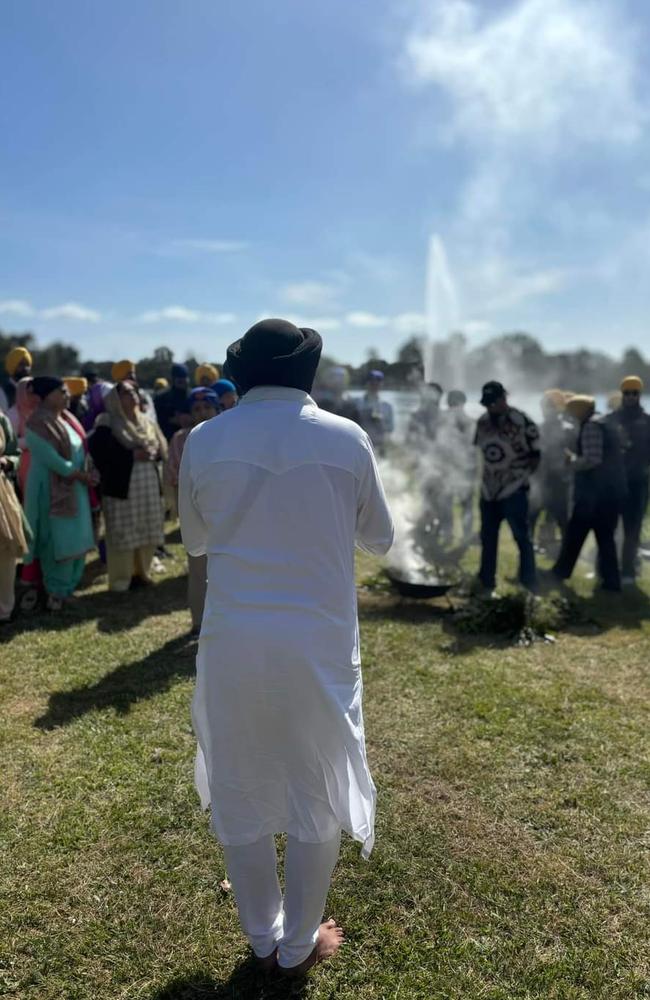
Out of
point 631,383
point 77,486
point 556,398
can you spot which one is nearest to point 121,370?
point 77,486

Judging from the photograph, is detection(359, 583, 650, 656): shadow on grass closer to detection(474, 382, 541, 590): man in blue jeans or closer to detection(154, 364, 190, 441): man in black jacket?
detection(474, 382, 541, 590): man in blue jeans

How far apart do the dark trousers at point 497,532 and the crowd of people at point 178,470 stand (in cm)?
1

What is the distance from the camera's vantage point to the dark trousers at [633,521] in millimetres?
7410

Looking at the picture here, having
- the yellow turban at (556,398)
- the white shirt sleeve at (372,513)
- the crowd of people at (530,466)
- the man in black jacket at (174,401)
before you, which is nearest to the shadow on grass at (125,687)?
the white shirt sleeve at (372,513)

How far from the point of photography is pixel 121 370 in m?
7.59

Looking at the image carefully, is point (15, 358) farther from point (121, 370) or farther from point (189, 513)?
point (189, 513)

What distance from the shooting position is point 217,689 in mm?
1949

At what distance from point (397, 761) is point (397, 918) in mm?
1090

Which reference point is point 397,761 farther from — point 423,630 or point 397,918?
point 423,630

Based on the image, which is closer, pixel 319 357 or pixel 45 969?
pixel 319 357

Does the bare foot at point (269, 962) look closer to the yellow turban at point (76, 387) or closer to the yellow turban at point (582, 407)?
the yellow turban at point (582, 407)

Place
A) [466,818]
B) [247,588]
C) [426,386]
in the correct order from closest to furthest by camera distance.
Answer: [247,588] → [466,818] → [426,386]

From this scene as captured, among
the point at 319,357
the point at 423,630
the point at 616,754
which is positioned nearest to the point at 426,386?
the point at 423,630

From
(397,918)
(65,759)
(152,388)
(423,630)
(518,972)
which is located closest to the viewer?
(518,972)
